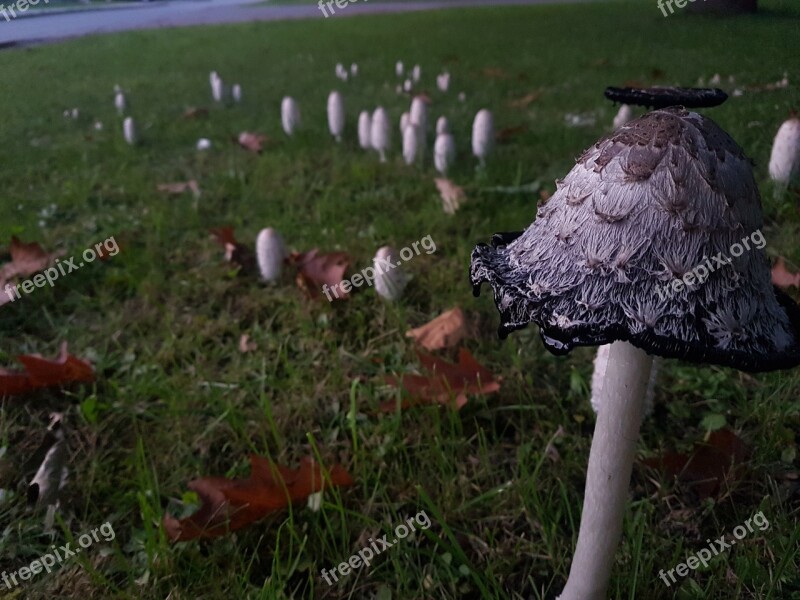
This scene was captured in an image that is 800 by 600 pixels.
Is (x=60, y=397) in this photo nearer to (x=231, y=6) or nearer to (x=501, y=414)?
(x=501, y=414)

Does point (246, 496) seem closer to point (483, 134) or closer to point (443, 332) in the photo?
point (443, 332)

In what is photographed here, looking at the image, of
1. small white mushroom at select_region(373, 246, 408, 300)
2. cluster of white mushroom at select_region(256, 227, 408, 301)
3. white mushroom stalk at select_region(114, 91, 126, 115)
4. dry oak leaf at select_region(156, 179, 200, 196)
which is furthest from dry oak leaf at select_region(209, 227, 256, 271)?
white mushroom stalk at select_region(114, 91, 126, 115)

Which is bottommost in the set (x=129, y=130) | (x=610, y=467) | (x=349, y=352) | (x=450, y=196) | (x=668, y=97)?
(x=349, y=352)

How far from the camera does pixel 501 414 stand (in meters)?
1.40

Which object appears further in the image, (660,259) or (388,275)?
(388,275)

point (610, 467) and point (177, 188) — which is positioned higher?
point (610, 467)

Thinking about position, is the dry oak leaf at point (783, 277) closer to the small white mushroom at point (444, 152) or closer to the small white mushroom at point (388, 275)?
the small white mushroom at point (388, 275)

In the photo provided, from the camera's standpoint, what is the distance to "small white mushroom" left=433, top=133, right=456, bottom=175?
2.65 metres

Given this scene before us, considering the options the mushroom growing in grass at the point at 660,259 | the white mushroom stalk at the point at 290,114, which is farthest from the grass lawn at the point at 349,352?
the mushroom growing in grass at the point at 660,259

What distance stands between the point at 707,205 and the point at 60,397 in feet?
5.03

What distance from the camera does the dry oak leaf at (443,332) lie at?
1631 mm

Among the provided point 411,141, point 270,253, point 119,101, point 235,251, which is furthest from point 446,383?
point 119,101

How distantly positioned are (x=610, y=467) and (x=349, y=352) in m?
0.97

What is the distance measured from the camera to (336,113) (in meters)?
3.23
